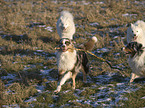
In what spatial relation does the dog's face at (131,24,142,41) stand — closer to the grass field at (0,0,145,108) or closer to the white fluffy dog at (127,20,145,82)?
the white fluffy dog at (127,20,145,82)

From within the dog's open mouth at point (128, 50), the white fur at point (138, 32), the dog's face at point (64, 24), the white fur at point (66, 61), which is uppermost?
the dog's face at point (64, 24)

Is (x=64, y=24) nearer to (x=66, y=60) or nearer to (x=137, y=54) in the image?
(x=66, y=60)

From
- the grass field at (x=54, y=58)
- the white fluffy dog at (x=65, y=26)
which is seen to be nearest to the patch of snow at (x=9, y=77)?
the grass field at (x=54, y=58)

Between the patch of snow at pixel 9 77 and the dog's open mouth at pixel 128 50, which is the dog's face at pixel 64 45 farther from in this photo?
the patch of snow at pixel 9 77

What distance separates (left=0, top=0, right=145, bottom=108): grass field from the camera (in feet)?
13.8

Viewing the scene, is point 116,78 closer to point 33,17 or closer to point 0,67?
point 0,67

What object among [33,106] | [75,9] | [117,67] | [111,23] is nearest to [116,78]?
[117,67]

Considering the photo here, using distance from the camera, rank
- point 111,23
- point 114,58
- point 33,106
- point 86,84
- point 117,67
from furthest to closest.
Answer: point 111,23 → point 114,58 → point 117,67 → point 86,84 → point 33,106

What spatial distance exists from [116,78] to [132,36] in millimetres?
1701

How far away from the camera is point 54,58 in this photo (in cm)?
732

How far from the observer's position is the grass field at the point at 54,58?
4211mm

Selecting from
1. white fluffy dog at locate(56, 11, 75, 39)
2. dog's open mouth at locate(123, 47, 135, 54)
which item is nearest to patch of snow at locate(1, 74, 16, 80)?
white fluffy dog at locate(56, 11, 75, 39)

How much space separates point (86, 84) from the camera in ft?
17.0

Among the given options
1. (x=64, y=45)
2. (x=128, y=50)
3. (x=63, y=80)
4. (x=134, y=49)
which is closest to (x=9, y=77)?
(x=63, y=80)
